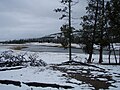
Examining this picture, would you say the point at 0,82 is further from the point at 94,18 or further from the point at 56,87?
the point at 94,18

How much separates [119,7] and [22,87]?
18695 mm

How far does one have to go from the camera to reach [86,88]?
1311cm

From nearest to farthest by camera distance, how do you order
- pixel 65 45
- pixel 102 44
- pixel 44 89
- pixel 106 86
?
pixel 44 89, pixel 106 86, pixel 102 44, pixel 65 45

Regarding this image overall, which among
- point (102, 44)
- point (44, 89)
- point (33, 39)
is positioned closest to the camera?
point (44, 89)

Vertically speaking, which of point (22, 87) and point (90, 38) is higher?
point (90, 38)

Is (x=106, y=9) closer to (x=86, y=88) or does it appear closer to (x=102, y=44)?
(x=102, y=44)

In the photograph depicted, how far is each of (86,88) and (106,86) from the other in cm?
142

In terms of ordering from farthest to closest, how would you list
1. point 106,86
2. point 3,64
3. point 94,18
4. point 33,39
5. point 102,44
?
Answer: point 33,39, point 94,18, point 102,44, point 3,64, point 106,86

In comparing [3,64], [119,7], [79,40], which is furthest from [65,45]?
[3,64]

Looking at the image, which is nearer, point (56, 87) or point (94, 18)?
point (56, 87)

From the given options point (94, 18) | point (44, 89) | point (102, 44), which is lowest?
point (44, 89)

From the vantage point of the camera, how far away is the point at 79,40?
118 feet

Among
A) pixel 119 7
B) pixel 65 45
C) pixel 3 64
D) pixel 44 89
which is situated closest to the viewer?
pixel 44 89

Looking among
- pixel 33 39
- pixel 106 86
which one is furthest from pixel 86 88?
pixel 33 39
